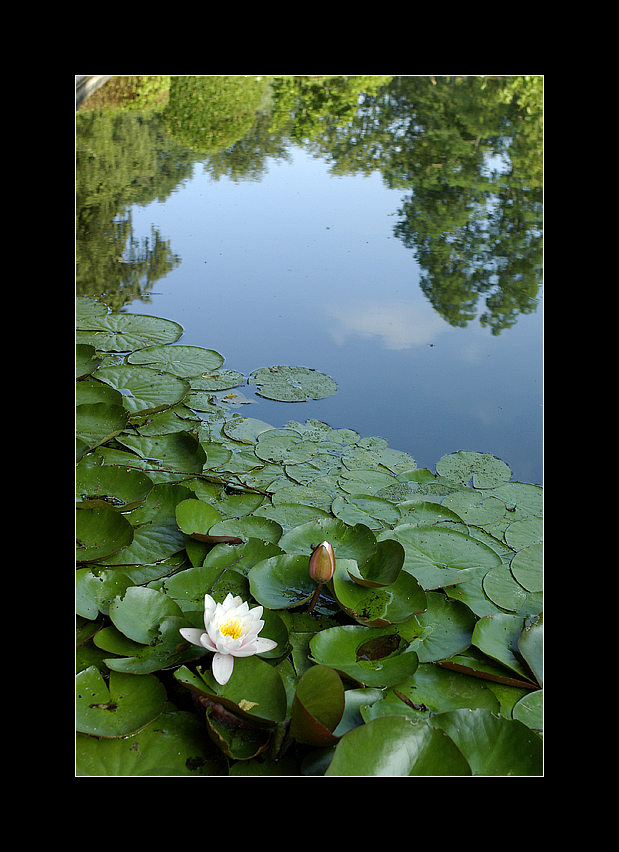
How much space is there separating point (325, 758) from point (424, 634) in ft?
1.20

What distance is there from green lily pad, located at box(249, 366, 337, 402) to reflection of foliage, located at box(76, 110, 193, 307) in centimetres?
100

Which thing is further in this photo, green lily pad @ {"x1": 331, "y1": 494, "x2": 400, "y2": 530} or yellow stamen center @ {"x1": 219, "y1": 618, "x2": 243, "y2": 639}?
green lily pad @ {"x1": 331, "y1": 494, "x2": 400, "y2": 530}

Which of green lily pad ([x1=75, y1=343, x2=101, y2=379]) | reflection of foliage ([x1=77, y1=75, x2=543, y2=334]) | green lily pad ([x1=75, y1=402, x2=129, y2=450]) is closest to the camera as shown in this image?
green lily pad ([x1=75, y1=402, x2=129, y2=450])

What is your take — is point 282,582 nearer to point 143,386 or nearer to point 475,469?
point 475,469

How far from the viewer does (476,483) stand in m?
1.83

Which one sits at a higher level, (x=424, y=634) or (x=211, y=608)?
(x=211, y=608)

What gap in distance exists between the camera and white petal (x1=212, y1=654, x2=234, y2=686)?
3.14ft

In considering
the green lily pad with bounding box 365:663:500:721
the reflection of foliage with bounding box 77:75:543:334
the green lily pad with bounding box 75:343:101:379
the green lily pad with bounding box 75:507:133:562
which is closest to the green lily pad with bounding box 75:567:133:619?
the green lily pad with bounding box 75:507:133:562

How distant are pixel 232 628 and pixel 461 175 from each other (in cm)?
473

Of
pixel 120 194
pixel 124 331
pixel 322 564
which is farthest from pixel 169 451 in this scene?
pixel 120 194

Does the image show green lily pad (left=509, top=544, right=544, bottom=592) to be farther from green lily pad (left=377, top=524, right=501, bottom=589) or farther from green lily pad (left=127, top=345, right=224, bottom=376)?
green lily pad (left=127, top=345, right=224, bottom=376)
